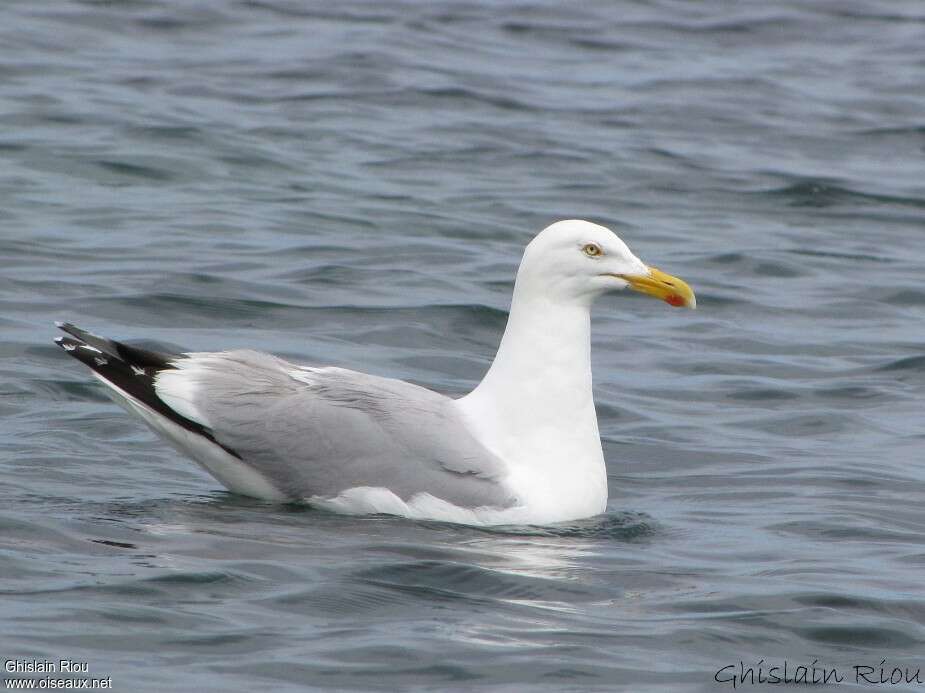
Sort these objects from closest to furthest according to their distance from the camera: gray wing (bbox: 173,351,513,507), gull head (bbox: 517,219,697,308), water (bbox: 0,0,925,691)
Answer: water (bbox: 0,0,925,691) < gray wing (bbox: 173,351,513,507) < gull head (bbox: 517,219,697,308)

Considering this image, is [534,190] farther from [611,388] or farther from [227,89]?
[611,388]

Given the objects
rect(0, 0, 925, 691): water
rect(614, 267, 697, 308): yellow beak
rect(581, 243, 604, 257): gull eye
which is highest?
rect(581, 243, 604, 257): gull eye

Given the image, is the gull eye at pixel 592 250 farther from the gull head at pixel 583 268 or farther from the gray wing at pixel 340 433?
the gray wing at pixel 340 433

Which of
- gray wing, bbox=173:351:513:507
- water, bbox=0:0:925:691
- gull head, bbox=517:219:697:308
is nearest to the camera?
water, bbox=0:0:925:691

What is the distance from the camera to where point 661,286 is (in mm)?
7621

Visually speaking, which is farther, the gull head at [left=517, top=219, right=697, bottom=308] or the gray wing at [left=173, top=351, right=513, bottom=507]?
the gull head at [left=517, top=219, right=697, bottom=308]

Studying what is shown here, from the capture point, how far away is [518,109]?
17.5 metres

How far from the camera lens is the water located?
613cm

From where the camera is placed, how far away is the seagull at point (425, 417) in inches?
288

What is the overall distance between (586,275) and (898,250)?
668cm

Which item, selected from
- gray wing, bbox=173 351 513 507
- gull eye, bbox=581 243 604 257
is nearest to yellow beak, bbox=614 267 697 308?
gull eye, bbox=581 243 604 257

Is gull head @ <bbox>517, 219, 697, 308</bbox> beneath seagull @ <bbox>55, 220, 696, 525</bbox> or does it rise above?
above

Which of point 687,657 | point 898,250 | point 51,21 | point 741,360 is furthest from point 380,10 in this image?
point 687,657

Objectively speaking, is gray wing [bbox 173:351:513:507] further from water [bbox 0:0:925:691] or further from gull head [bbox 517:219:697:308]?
gull head [bbox 517:219:697:308]
